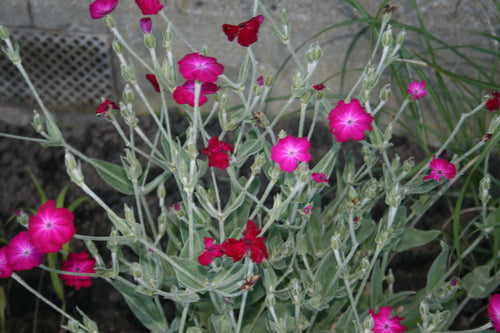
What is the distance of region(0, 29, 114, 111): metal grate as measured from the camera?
6.10 feet

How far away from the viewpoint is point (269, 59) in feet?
5.79

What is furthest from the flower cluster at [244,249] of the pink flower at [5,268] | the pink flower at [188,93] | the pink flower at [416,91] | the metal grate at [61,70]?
the metal grate at [61,70]

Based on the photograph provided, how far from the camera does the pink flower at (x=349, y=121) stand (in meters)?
0.80

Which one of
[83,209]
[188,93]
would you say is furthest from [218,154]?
[83,209]

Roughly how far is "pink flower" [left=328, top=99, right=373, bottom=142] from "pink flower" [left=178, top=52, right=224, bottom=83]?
0.20m

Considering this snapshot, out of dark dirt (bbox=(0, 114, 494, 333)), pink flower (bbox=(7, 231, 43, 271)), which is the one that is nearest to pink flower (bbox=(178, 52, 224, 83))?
pink flower (bbox=(7, 231, 43, 271))

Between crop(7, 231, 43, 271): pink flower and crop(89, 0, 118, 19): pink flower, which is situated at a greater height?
crop(89, 0, 118, 19): pink flower

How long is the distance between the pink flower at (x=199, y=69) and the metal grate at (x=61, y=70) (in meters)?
1.22

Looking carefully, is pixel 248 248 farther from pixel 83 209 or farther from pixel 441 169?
pixel 83 209

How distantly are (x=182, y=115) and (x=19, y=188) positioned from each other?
1.87 ft

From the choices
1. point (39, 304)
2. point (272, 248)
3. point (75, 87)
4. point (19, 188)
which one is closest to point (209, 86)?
point (272, 248)

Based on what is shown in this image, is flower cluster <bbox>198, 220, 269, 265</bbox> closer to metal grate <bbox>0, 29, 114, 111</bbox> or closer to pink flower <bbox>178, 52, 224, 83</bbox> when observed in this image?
pink flower <bbox>178, 52, 224, 83</bbox>

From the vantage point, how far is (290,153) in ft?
2.52

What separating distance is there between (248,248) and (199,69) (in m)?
0.25
